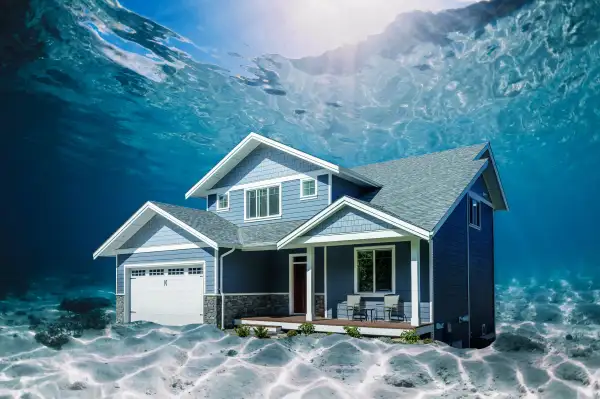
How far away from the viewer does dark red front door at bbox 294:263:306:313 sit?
618 inches

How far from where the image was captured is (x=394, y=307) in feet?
41.9

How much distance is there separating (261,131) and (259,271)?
1252 inches

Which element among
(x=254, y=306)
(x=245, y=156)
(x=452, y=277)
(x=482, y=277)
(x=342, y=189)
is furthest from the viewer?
(x=245, y=156)

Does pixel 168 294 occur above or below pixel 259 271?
below

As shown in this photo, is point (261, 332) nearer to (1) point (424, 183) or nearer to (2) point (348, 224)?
(2) point (348, 224)

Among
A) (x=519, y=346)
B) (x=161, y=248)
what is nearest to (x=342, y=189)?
(x=161, y=248)

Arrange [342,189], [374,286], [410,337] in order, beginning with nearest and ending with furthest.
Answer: [410,337] → [374,286] → [342,189]

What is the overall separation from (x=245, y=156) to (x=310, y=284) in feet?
18.0

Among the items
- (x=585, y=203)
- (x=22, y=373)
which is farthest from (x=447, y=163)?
(x=585, y=203)

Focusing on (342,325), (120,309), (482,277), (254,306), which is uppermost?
(482,277)

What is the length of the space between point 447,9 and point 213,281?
2423 centimetres

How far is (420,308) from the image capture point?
12.4m

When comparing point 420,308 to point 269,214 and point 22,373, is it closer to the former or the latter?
point 269,214

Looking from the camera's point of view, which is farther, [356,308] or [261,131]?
[261,131]
